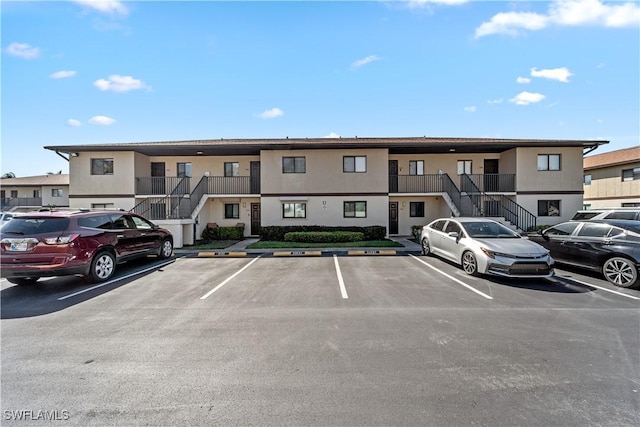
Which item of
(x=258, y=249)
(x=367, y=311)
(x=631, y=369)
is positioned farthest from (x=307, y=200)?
(x=631, y=369)

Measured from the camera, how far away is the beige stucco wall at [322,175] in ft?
55.2

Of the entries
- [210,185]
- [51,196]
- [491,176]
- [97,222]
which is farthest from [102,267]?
[51,196]

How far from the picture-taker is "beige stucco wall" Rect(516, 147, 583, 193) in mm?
16984

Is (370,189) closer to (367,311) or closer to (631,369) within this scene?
(367,311)

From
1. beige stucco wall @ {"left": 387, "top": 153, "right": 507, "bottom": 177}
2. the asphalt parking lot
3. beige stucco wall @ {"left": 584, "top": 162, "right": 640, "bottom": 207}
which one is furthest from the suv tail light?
beige stucco wall @ {"left": 584, "top": 162, "right": 640, "bottom": 207}

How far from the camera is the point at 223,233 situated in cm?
1669

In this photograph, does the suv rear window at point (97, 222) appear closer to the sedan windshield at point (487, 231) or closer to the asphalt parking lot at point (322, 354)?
the asphalt parking lot at point (322, 354)

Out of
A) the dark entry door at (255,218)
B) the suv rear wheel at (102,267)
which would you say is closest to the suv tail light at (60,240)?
the suv rear wheel at (102,267)

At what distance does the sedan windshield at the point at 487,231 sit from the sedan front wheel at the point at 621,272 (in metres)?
1.96

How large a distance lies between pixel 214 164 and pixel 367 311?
15.8 metres

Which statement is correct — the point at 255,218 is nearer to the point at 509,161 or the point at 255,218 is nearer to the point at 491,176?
the point at 491,176

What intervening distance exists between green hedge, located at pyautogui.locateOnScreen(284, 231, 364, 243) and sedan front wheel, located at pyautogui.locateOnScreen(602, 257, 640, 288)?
30.2 ft

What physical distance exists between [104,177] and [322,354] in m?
18.5

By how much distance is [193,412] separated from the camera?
275cm
